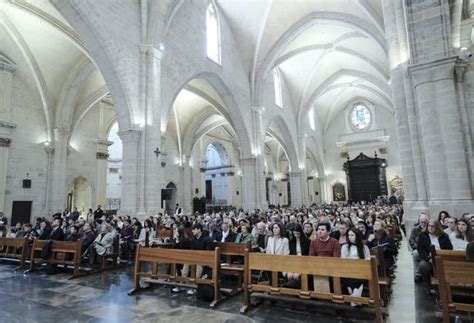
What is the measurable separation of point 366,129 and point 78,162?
27.8 metres

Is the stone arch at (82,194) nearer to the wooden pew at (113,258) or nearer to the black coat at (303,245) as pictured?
the wooden pew at (113,258)

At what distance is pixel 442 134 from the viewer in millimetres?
7055

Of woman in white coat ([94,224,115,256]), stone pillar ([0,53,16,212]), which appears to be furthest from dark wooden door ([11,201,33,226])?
woman in white coat ([94,224,115,256])

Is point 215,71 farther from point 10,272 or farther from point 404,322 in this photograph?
point 404,322

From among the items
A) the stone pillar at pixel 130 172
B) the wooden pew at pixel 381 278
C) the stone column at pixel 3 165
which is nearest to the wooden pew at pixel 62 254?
the stone pillar at pixel 130 172

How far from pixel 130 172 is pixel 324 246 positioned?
8.34 meters

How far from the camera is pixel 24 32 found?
45.0 feet

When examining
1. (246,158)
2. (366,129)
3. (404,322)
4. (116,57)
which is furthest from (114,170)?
(404,322)

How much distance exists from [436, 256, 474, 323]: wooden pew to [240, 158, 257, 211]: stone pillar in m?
15.5

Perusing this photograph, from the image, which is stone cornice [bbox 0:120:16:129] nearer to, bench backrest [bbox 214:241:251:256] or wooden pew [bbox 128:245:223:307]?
wooden pew [bbox 128:245:223:307]

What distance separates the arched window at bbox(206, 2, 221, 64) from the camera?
1684 centimetres

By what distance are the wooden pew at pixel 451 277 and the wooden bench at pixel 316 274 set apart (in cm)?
67

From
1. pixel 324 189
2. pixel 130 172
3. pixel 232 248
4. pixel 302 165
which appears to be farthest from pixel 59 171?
pixel 324 189

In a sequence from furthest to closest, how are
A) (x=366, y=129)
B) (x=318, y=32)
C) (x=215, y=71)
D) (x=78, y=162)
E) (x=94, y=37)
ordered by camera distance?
(x=366, y=129) → (x=318, y=32) → (x=78, y=162) → (x=215, y=71) → (x=94, y=37)
